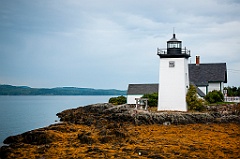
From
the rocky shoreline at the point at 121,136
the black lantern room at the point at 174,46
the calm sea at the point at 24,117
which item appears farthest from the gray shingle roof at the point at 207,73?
the calm sea at the point at 24,117

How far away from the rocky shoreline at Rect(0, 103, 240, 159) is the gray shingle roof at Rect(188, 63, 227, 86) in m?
9.46

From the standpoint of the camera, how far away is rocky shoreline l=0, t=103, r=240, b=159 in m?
16.0

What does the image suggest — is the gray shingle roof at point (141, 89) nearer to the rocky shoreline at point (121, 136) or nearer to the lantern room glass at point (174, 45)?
the rocky shoreline at point (121, 136)

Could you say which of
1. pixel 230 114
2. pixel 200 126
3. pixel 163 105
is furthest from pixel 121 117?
pixel 230 114

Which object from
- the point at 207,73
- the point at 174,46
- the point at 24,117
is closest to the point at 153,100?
the point at 174,46

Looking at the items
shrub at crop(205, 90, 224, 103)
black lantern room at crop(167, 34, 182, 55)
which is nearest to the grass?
black lantern room at crop(167, 34, 182, 55)

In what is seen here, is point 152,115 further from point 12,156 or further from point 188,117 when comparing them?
point 12,156

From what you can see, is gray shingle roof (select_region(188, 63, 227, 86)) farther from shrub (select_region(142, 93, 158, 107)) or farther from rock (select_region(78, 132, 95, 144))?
rock (select_region(78, 132, 95, 144))

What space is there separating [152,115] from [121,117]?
9.08 feet

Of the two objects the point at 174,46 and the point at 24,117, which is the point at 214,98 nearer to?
the point at 174,46

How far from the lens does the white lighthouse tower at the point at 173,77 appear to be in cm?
3094

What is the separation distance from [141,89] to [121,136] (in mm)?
20876

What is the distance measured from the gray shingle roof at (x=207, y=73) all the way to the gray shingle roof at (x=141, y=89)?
4642 mm

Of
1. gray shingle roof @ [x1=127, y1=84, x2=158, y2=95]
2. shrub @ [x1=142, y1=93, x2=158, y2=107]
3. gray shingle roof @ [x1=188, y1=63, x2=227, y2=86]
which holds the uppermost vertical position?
gray shingle roof @ [x1=188, y1=63, x2=227, y2=86]
